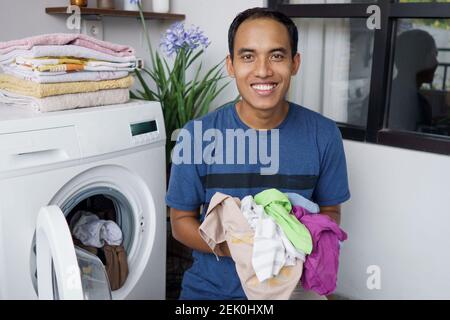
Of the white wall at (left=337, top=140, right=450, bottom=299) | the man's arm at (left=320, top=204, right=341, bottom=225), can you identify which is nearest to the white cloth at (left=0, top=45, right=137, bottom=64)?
the man's arm at (left=320, top=204, right=341, bottom=225)

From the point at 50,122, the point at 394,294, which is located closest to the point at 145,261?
the point at 50,122

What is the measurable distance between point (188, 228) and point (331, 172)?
433mm

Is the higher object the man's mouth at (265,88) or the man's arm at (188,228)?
the man's mouth at (265,88)

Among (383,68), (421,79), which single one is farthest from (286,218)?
(421,79)

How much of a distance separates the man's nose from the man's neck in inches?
4.2

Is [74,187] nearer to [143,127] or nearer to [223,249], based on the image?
[143,127]

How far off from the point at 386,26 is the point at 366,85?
0.30 meters

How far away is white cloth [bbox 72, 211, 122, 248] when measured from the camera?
1693mm

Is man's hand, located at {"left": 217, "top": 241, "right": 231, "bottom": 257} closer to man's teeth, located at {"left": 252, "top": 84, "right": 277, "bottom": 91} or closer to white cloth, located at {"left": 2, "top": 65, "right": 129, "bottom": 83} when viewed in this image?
man's teeth, located at {"left": 252, "top": 84, "right": 277, "bottom": 91}

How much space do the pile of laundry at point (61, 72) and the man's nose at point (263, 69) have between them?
66 centimetres

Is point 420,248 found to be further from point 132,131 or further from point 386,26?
point 132,131

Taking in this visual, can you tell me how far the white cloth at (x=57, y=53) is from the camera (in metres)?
1.51

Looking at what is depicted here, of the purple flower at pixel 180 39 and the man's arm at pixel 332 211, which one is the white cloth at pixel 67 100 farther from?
the man's arm at pixel 332 211

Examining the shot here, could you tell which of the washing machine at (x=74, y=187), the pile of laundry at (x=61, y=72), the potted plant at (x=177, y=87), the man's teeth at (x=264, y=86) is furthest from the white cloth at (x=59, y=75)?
the man's teeth at (x=264, y=86)
